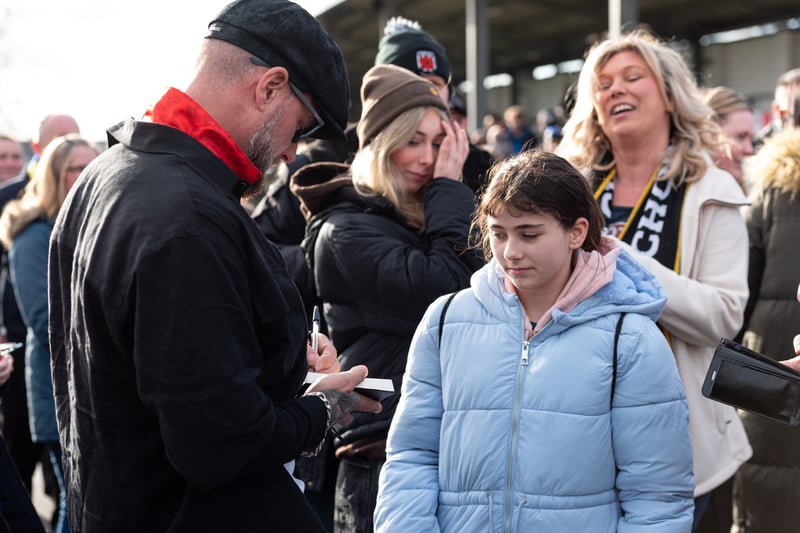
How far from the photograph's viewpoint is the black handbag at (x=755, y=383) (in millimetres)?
1967

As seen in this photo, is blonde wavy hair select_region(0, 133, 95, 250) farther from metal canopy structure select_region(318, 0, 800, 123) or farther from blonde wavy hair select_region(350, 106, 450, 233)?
metal canopy structure select_region(318, 0, 800, 123)

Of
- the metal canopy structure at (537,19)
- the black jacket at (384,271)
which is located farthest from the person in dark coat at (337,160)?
the metal canopy structure at (537,19)

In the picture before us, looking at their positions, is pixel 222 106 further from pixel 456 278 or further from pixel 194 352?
pixel 456 278

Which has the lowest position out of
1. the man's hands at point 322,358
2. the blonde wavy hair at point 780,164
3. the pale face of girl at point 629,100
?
the man's hands at point 322,358

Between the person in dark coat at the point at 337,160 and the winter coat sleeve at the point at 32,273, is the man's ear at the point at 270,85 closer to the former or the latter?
the person in dark coat at the point at 337,160

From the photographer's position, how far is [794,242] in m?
3.20

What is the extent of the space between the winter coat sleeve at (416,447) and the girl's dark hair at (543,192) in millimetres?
332

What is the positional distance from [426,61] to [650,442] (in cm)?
235

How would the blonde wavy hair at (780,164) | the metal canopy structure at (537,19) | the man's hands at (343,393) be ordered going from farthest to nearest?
the metal canopy structure at (537,19), the blonde wavy hair at (780,164), the man's hands at (343,393)

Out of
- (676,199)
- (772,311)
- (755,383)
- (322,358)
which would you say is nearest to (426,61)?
(676,199)

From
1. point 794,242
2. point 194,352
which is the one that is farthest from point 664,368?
point 794,242

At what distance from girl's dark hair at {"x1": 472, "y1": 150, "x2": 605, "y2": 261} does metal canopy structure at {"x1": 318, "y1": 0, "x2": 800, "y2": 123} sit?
12.8m

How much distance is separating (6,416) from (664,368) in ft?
13.1

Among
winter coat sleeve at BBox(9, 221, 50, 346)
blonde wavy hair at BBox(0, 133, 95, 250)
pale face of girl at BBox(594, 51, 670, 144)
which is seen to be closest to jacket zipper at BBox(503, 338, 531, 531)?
pale face of girl at BBox(594, 51, 670, 144)
